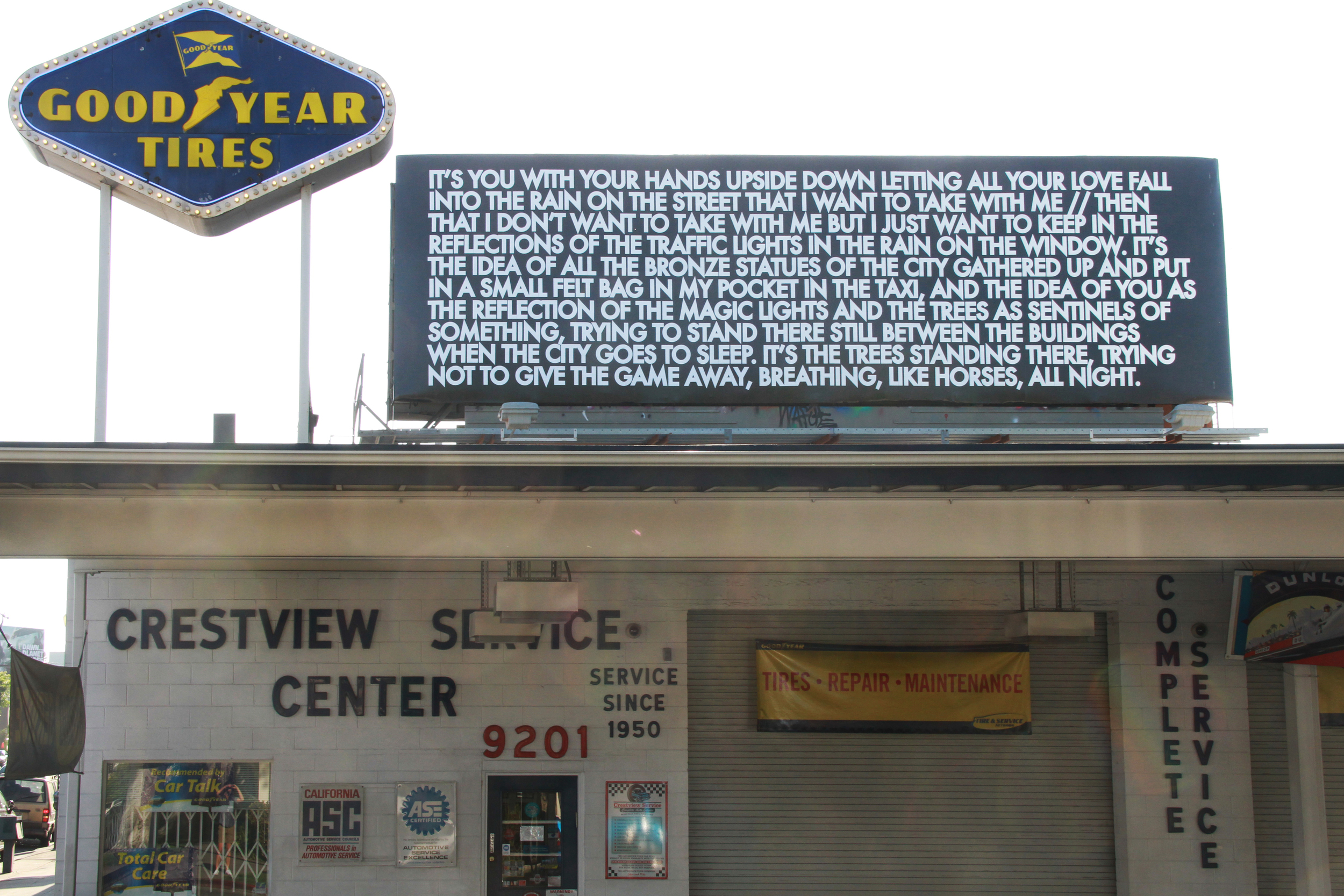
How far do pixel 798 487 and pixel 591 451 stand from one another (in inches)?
62.1

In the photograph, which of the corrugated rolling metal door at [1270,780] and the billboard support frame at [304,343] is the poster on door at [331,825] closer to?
the billboard support frame at [304,343]

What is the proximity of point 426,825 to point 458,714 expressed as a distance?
3.81ft

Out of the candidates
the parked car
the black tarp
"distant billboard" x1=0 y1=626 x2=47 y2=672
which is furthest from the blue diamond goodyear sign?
"distant billboard" x1=0 y1=626 x2=47 y2=672

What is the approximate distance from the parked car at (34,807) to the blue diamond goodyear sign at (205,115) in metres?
14.7

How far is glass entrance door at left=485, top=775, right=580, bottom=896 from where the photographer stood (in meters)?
10.9

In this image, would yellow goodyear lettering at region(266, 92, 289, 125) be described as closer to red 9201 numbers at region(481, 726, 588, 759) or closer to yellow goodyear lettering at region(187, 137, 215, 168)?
yellow goodyear lettering at region(187, 137, 215, 168)

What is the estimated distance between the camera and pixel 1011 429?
1223 centimetres

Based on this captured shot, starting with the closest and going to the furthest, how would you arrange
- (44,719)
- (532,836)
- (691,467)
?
(691,467) < (44,719) < (532,836)

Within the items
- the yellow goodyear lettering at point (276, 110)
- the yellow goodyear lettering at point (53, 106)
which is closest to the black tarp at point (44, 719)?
the yellow goodyear lettering at point (53, 106)

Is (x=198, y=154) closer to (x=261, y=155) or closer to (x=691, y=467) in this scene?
(x=261, y=155)

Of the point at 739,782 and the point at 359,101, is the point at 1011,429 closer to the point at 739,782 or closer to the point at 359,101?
the point at 739,782

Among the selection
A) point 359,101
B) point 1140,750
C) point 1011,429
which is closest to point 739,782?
point 1140,750

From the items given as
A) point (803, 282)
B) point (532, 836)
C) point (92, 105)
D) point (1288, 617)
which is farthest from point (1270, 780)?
point (92, 105)

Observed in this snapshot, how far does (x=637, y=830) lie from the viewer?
36.0 ft
